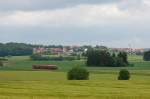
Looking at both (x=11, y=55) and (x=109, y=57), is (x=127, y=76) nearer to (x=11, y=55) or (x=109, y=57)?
(x=109, y=57)

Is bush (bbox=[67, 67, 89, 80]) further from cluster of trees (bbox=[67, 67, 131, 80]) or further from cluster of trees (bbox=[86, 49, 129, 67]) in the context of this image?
cluster of trees (bbox=[86, 49, 129, 67])

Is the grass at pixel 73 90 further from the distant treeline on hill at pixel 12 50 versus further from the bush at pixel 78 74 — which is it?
the distant treeline on hill at pixel 12 50

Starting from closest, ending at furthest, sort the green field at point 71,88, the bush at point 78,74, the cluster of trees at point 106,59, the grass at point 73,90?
the grass at point 73,90 < the green field at point 71,88 < the bush at point 78,74 < the cluster of trees at point 106,59

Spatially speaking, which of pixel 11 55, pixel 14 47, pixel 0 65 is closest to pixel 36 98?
pixel 0 65

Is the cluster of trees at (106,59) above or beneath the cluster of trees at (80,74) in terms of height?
above

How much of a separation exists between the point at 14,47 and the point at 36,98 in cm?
15083

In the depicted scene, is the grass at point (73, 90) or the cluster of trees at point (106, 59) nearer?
the grass at point (73, 90)

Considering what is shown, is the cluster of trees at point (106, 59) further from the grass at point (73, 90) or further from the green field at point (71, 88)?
the grass at point (73, 90)

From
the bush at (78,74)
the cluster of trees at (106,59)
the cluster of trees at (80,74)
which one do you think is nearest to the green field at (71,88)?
the cluster of trees at (80,74)

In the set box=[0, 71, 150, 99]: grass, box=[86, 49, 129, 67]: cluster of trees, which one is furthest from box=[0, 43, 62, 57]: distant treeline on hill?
box=[0, 71, 150, 99]: grass

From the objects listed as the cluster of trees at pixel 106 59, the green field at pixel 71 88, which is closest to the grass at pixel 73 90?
the green field at pixel 71 88

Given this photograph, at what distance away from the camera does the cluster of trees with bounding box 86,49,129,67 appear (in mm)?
117812

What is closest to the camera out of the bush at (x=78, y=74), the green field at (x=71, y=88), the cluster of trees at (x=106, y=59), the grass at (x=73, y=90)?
the grass at (x=73, y=90)

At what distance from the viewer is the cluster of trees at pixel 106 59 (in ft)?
387
